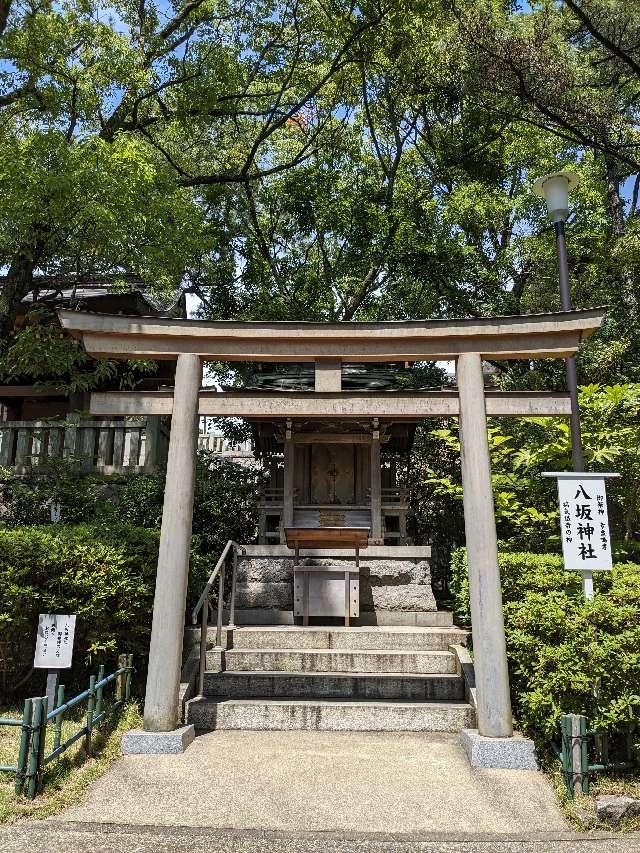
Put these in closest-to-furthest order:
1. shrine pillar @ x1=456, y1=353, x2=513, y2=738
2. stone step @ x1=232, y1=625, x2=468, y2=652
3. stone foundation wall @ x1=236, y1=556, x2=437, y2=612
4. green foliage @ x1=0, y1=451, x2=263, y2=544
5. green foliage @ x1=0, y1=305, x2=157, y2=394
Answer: shrine pillar @ x1=456, y1=353, x2=513, y2=738
stone step @ x1=232, y1=625, x2=468, y2=652
green foliage @ x1=0, y1=305, x2=157, y2=394
stone foundation wall @ x1=236, y1=556, x2=437, y2=612
green foliage @ x1=0, y1=451, x2=263, y2=544

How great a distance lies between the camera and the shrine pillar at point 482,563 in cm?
558

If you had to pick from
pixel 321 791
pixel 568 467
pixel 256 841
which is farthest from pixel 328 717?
pixel 568 467

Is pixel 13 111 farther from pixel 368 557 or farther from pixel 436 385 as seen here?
pixel 436 385

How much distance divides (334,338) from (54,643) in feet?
13.5

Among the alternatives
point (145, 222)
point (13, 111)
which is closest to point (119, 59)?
point (13, 111)

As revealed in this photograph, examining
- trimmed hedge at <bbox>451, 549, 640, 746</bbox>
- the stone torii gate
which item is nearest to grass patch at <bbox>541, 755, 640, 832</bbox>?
trimmed hedge at <bbox>451, 549, 640, 746</bbox>

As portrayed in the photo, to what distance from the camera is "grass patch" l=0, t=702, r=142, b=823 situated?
4.36 m

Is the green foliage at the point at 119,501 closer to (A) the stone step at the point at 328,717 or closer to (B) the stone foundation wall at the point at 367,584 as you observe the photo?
(B) the stone foundation wall at the point at 367,584

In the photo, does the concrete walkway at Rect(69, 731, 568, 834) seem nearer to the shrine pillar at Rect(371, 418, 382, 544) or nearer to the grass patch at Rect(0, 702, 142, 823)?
the grass patch at Rect(0, 702, 142, 823)

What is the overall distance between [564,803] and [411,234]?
1394 centimetres

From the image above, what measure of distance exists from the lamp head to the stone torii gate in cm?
194

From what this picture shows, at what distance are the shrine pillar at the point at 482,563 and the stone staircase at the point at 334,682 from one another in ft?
2.58

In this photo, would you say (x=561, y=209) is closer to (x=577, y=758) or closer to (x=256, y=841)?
(x=577, y=758)

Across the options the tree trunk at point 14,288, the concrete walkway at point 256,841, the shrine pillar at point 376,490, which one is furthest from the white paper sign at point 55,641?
the shrine pillar at point 376,490
